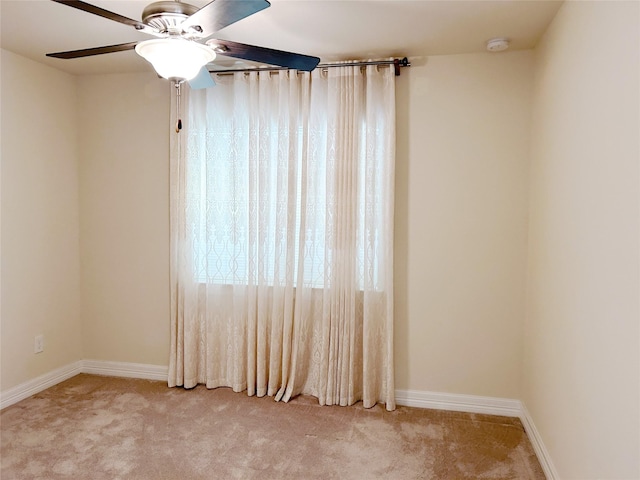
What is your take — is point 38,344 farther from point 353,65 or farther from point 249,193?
point 353,65

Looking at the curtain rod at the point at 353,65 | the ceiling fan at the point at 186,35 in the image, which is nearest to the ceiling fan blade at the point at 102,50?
the ceiling fan at the point at 186,35

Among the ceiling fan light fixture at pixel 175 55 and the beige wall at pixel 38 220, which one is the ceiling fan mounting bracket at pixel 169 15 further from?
the beige wall at pixel 38 220

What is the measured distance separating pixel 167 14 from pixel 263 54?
438mm

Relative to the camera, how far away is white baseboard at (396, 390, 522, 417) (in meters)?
3.04

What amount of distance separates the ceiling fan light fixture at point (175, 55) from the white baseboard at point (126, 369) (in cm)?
249

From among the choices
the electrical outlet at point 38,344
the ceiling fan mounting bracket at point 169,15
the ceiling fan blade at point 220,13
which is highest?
the ceiling fan mounting bracket at point 169,15

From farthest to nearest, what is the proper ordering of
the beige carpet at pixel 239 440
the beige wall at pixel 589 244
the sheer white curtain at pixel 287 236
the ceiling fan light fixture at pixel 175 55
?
the sheer white curtain at pixel 287 236 < the beige carpet at pixel 239 440 < the ceiling fan light fixture at pixel 175 55 < the beige wall at pixel 589 244

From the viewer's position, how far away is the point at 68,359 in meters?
3.64

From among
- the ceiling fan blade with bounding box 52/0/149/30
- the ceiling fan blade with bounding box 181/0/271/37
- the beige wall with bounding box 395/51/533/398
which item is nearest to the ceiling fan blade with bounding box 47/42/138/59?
the ceiling fan blade with bounding box 52/0/149/30

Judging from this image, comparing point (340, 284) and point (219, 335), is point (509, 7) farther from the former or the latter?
point (219, 335)

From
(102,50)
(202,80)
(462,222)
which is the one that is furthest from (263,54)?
(462,222)

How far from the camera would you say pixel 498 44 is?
272 cm

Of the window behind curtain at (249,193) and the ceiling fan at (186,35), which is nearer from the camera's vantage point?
the ceiling fan at (186,35)

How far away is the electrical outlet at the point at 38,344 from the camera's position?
11.0 ft
